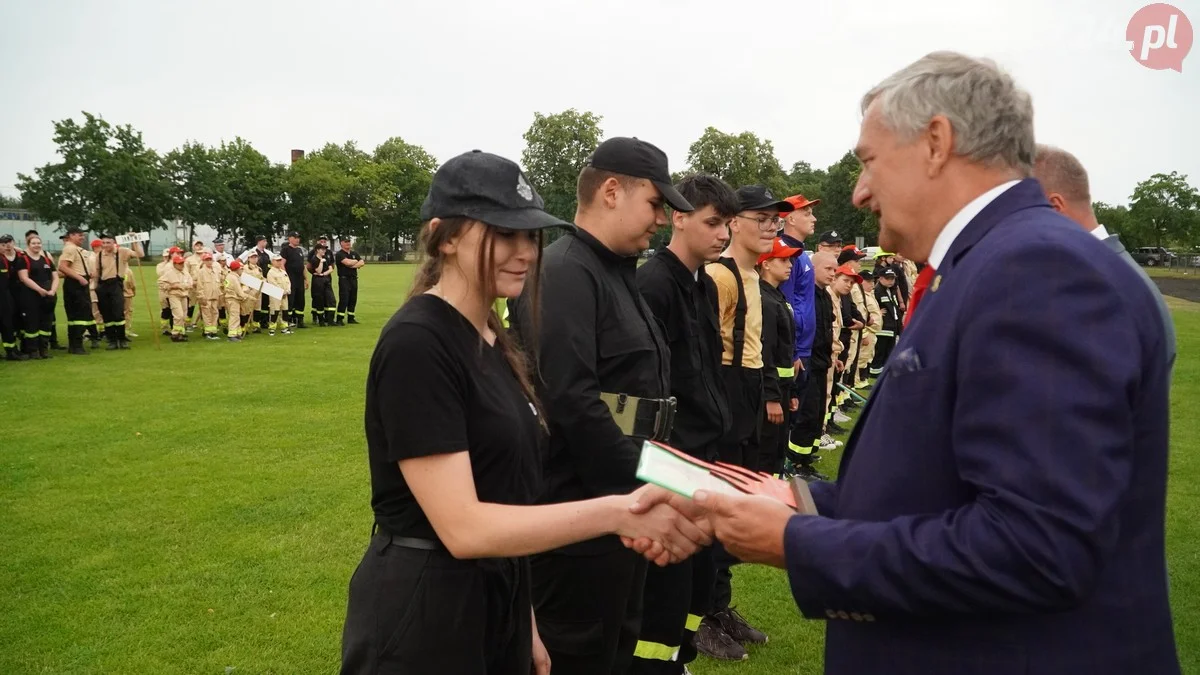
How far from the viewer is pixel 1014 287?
4.71 ft

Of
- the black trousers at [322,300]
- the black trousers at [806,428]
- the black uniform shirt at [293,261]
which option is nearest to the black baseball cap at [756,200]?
the black trousers at [806,428]

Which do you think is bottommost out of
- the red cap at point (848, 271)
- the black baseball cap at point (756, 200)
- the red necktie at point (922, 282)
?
the red cap at point (848, 271)

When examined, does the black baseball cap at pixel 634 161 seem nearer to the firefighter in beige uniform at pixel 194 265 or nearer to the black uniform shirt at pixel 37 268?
the black uniform shirt at pixel 37 268

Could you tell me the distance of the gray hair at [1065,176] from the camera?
3.84 m

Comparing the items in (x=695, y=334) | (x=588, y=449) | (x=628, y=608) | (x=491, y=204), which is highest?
(x=491, y=204)

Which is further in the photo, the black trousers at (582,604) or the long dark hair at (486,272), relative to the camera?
the black trousers at (582,604)

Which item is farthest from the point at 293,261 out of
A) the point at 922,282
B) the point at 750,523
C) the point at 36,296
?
the point at 750,523

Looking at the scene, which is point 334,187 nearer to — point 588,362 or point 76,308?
point 76,308

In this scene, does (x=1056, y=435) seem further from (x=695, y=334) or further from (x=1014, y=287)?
(x=695, y=334)

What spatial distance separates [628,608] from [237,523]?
4469 millimetres

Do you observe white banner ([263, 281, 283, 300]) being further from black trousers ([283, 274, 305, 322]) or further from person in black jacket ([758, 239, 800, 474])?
person in black jacket ([758, 239, 800, 474])

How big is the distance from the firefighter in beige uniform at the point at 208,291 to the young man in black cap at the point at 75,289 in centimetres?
256

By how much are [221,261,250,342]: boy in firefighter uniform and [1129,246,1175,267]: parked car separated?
6442cm

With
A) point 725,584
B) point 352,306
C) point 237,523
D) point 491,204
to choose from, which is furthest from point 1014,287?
point 352,306
